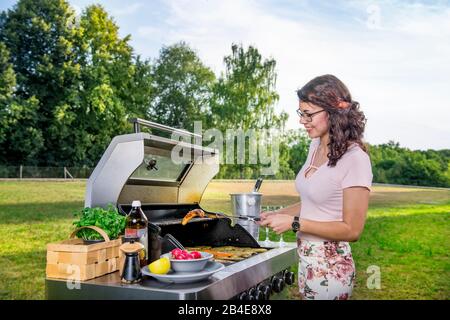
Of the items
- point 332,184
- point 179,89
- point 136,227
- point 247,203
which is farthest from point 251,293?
point 179,89

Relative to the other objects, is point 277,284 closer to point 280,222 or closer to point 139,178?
point 280,222

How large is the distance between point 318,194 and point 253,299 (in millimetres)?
742

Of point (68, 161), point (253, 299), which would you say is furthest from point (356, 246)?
point (68, 161)

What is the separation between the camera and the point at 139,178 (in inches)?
111

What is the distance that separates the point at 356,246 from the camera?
30.8ft

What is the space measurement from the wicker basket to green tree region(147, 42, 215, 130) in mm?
26414

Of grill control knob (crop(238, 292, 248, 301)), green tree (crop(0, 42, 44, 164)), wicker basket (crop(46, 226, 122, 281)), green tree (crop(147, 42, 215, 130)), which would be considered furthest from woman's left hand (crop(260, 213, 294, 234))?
green tree (crop(147, 42, 215, 130))

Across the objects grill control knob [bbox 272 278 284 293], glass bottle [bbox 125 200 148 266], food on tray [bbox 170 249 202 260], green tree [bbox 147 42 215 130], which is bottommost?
grill control knob [bbox 272 278 284 293]

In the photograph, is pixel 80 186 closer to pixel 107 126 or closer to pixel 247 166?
pixel 107 126

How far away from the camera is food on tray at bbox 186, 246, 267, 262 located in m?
2.57

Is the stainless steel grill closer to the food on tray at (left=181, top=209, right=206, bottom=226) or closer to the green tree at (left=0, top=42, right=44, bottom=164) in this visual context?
the food on tray at (left=181, top=209, right=206, bottom=226)

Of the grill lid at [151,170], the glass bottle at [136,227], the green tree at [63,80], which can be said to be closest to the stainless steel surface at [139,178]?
the grill lid at [151,170]

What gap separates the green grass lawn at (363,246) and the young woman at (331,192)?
4.86 feet

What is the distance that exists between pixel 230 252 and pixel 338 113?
125cm
